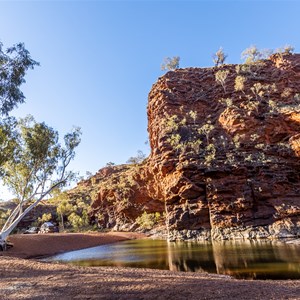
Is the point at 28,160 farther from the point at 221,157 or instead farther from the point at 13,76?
the point at 221,157

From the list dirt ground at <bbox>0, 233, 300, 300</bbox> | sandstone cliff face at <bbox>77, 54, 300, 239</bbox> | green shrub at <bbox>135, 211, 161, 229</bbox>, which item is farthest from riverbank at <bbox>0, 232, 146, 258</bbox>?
dirt ground at <bbox>0, 233, 300, 300</bbox>

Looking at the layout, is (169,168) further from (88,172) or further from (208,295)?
(88,172)

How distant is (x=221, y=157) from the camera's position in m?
39.3

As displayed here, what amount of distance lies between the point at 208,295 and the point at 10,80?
51.7 ft

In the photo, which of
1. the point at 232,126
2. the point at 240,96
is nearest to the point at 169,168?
the point at 232,126

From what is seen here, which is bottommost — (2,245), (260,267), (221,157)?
(260,267)

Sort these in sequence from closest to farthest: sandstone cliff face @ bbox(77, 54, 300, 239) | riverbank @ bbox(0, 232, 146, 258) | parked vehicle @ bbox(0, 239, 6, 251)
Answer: parked vehicle @ bbox(0, 239, 6, 251)
riverbank @ bbox(0, 232, 146, 258)
sandstone cliff face @ bbox(77, 54, 300, 239)

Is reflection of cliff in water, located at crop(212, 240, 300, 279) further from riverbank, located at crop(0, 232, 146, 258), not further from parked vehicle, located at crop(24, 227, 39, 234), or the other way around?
parked vehicle, located at crop(24, 227, 39, 234)

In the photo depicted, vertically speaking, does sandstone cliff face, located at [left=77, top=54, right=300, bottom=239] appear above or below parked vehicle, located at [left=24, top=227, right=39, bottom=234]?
above

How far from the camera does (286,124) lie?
135ft

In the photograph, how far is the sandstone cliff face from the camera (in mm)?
34094

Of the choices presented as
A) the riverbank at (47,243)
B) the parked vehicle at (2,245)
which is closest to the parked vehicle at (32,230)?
the riverbank at (47,243)

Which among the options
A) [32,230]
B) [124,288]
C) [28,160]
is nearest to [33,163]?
[28,160]

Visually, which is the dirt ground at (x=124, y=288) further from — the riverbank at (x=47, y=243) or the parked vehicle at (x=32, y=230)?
the parked vehicle at (x=32, y=230)
